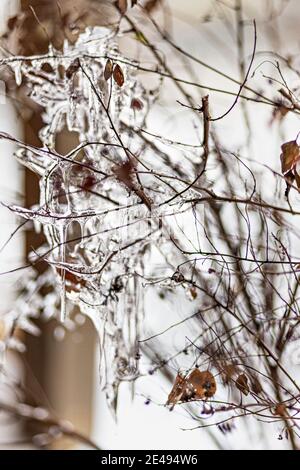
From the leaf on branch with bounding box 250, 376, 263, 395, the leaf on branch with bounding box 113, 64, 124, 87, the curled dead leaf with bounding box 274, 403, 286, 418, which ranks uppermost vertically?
the leaf on branch with bounding box 113, 64, 124, 87

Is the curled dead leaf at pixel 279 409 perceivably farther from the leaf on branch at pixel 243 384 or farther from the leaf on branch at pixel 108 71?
the leaf on branch at pixel 108 71

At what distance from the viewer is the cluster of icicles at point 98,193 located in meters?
0.58

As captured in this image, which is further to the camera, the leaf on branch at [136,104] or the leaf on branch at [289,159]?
the leaf on branch at [136,104]

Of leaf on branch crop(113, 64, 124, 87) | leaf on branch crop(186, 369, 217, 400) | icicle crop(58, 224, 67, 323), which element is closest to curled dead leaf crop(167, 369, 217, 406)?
leaf on branch crop(186, 369, 217, 400)

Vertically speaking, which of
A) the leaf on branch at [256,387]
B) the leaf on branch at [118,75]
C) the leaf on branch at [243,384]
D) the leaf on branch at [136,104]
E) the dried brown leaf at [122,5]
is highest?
the dried brown leaf at [122,5]

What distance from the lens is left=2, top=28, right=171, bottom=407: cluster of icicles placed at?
580 millimetres

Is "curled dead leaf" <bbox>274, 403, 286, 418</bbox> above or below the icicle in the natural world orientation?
below

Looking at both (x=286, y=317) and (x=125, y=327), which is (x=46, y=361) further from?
(x=286, y=317)

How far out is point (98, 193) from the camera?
600 mm

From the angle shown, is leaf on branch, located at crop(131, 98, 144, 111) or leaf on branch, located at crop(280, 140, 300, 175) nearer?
leaf on branch, located at crop(280, 140, 300, 175)

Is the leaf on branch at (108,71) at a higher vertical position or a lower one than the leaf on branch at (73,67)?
lower

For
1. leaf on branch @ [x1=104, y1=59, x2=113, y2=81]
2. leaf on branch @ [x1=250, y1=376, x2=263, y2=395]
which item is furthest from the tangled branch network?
leaf on branch @ [x1=250, y1=376, x2=263, y2=395]

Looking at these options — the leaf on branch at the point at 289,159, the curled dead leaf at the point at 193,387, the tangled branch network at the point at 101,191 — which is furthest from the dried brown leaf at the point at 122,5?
the curled dead leaf at the point at 193,387

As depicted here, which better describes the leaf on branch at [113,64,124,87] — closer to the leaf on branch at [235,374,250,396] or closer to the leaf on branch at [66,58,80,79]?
the leaf on branch at [66,58,80,79]
